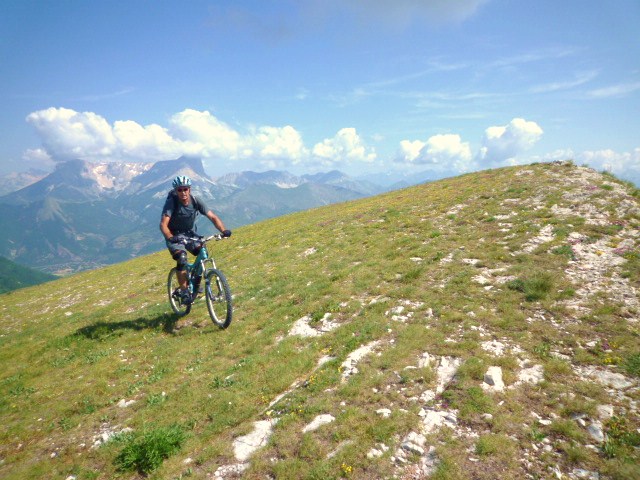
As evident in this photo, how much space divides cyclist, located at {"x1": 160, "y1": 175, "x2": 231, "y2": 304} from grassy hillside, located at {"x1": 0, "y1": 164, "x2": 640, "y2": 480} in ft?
10.8

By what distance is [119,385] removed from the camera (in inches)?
394

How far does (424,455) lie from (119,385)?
9074mm

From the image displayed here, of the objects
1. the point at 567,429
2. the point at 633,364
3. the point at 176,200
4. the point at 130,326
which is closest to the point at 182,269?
the point at 176,200

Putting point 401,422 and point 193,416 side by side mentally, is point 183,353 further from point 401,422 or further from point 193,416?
point 401,422

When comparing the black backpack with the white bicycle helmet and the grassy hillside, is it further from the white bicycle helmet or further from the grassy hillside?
the grassy hillside

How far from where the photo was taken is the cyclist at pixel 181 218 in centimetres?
1229

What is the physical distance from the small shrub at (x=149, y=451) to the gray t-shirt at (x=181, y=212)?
7.59 m

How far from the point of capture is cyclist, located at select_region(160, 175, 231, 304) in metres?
12.3

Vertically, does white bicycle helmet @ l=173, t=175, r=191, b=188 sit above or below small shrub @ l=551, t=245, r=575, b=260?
above

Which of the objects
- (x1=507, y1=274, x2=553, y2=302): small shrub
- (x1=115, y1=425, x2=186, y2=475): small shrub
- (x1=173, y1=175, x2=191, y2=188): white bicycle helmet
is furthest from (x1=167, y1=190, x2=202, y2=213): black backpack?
(x1=507, y1=274, x2=553, y2=302): small shrub

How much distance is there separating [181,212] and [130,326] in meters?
6.23

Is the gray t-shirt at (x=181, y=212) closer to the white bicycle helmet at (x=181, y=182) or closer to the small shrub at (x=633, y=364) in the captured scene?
the white bicycle helmet at (x=181, y=182)

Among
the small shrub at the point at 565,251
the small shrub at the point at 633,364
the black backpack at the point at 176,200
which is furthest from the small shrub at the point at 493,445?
the black backpack at the point at 176,200

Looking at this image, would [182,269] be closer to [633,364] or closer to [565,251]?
[633,364]
